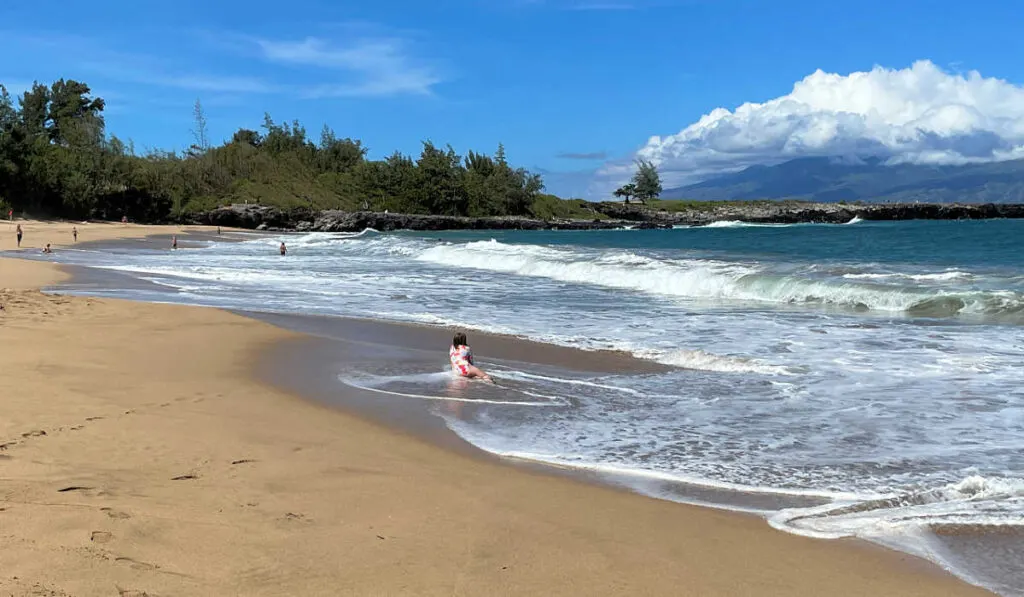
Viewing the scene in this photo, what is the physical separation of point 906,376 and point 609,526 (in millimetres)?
6186

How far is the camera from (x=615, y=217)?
12469 centimetres

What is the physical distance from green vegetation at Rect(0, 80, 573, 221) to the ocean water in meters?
57.0

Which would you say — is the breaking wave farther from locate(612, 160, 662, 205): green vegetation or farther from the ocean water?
locate(612, 160, 662, 205): green vegetation

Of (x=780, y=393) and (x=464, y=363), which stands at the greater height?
(x=464, y=363)

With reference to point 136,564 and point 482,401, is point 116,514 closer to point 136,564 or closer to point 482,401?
point 136,564

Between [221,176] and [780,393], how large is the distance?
95.9m

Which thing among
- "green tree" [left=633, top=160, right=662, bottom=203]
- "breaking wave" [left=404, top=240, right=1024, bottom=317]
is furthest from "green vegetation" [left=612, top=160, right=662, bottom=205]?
"breaking wave" [left=404, top=240, right=1024, bottom=317]

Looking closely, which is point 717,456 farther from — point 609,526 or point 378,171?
point 378,171

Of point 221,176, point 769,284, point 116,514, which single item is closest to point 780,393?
point 116,514

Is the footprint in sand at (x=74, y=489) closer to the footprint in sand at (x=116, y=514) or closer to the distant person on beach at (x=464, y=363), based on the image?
the footprint in sand at (x=116, y=514)

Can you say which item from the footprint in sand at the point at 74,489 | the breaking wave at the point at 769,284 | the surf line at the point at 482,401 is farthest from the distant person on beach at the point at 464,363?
the breaking wave at the point at 769,284

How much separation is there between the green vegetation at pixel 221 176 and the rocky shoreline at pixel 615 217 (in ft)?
18.8

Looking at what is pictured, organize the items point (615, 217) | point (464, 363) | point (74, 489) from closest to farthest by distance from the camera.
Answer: point (74, 489), point (464, 363), point (615, 217)

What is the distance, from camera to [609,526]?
4367mm
